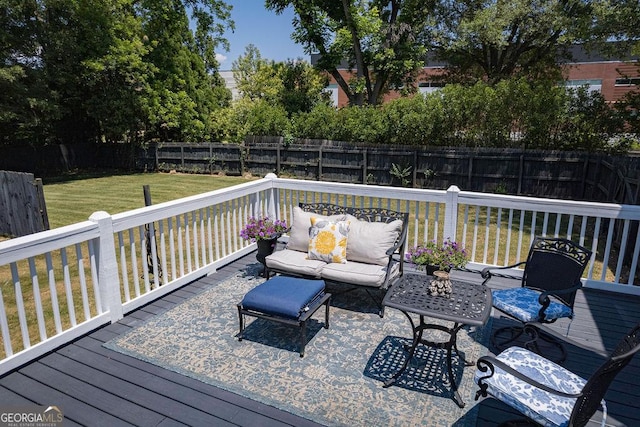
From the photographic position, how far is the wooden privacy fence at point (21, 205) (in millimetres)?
6811

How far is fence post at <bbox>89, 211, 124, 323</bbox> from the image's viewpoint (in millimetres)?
3473

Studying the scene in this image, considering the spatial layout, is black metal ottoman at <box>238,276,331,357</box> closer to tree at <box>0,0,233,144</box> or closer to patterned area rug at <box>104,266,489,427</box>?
patterned area rug at <box>104,266,489,427</box>

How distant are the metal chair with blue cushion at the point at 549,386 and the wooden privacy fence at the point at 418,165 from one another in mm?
5866

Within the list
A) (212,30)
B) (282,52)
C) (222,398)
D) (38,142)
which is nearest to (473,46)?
(282,52)

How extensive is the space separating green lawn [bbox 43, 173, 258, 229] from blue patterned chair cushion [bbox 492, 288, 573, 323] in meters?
8.28

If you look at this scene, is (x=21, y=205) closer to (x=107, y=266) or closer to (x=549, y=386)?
(x=107, y=266)

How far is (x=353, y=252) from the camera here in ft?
14.0

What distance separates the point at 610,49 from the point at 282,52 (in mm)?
15192

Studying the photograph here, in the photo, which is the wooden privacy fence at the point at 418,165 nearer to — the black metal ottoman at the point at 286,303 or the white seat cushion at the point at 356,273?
the white seat cushion at the point at 356,273

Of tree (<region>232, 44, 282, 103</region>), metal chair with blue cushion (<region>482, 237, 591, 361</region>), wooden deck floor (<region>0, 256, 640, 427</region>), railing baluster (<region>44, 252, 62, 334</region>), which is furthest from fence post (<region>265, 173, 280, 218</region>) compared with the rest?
tree (<region>232, 44, 282, 103</region>)

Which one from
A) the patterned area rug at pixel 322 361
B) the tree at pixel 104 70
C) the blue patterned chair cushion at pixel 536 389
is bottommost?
the patterned area rug at pixel 322 361

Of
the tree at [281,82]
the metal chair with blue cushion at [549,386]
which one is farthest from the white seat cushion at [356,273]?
the tree at [281,82]

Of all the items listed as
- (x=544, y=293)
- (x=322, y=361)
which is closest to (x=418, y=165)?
(x=544, y=293)

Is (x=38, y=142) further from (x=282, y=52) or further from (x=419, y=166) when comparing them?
(x=419, y=166)
